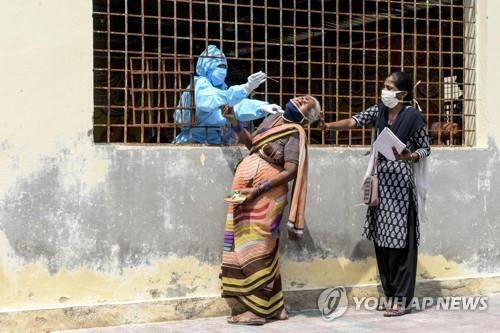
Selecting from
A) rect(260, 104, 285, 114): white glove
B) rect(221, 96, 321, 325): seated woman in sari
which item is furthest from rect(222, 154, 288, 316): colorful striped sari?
rect(260, 104, 285, 114): white glove

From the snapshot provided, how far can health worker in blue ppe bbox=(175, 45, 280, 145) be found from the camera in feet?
17.8

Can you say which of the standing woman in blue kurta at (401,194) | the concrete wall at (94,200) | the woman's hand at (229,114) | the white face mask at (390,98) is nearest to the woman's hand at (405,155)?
the standing woman in blue kurta at (401,194)

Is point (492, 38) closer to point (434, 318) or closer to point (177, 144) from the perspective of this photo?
point (434, 318)

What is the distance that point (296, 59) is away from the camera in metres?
6.62

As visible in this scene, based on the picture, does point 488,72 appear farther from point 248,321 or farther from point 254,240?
point 248,321

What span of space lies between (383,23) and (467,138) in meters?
1.49

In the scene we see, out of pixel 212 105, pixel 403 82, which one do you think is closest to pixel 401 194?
pixel 403 82

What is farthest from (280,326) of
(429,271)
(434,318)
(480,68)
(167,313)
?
(480,68)

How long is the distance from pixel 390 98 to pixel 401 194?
70 cm

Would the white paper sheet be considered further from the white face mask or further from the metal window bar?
the metal window bar

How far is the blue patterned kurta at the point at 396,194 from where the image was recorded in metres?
5.54

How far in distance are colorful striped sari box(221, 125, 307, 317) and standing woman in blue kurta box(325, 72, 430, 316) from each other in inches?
25.1

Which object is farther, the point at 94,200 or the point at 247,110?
the point at 247,110

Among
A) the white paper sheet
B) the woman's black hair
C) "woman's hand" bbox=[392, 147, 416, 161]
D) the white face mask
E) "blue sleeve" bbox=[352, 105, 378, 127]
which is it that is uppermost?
the woman's black hair
